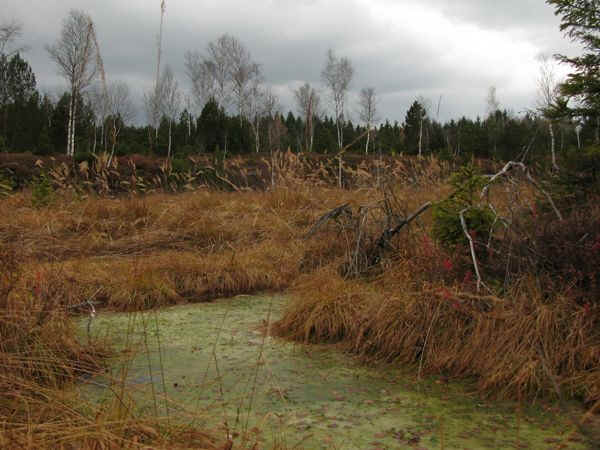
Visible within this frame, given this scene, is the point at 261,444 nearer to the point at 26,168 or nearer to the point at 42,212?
the point at 42,212

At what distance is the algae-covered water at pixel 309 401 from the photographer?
6.58ft

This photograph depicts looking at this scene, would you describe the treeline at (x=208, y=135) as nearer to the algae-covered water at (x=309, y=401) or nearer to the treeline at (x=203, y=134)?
the treeline at (x=203, y=134)

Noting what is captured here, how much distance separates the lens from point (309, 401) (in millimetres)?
2396

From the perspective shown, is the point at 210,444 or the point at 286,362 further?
the point at 286,362

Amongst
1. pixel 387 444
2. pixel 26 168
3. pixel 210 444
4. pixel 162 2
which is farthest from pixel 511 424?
pixel 26 168

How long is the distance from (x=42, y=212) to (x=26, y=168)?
36.2 ft

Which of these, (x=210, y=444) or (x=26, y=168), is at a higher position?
(x=26, y=168)

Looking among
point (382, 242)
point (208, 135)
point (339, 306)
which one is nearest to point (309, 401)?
point (339, 306)

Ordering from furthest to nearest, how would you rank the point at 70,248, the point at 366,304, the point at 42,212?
the point at 42,212 → the point at 70,248 → the point at 366,304

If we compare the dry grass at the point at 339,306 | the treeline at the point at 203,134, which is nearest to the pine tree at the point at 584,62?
the dry grass at the point at 339,306

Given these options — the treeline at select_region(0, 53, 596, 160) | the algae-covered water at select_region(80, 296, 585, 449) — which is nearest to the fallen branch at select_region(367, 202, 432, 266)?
the algae-covered water at select_region(80, 296, 585, 449)

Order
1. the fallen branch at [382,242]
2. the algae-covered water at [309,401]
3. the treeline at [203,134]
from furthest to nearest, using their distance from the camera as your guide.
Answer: the treeline at [203,134]
the fallen branch at [382,242]
the algae-covered water at [309,401]

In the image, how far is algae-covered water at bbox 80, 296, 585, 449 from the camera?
201 cm

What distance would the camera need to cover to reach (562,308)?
270 cm
